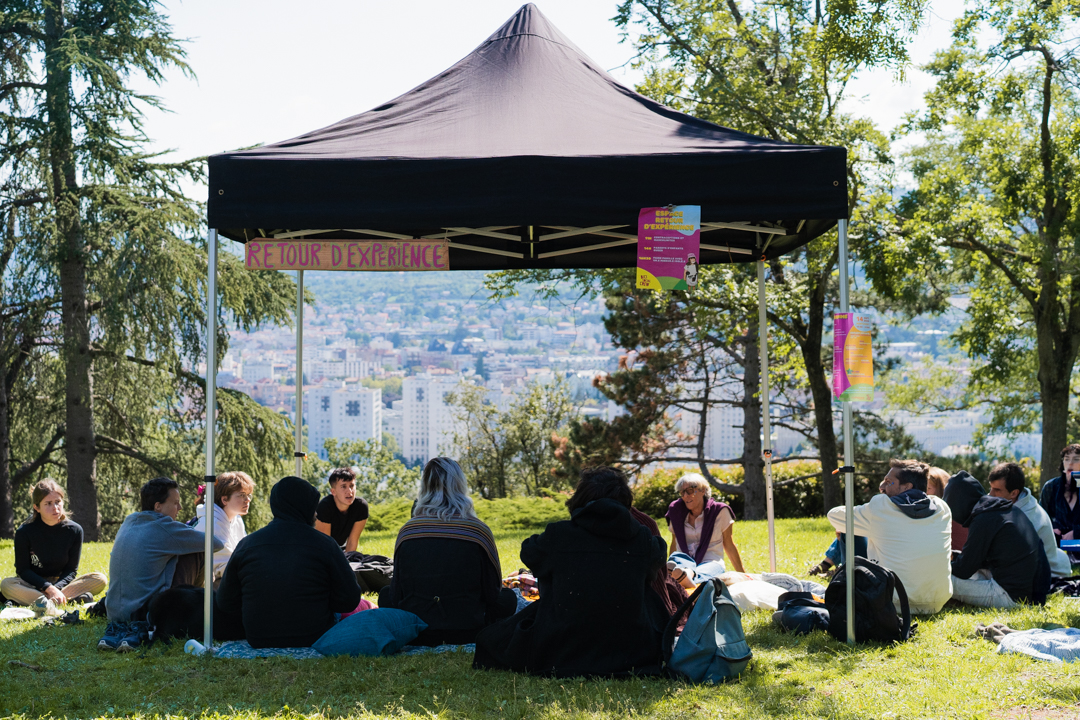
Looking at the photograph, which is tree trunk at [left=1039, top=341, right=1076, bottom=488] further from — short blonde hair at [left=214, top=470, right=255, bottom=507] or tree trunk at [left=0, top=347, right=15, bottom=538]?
tree trunk at [left=0, top=347, right=15, bottom=538]

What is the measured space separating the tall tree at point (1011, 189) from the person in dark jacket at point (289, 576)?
398 inches

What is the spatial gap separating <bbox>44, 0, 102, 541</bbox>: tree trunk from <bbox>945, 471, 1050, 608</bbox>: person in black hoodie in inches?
606

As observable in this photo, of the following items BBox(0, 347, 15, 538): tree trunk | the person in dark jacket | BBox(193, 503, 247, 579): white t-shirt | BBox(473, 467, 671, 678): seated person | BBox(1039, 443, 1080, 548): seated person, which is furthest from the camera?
BBox(0, 347, 15, 538): tree trunk

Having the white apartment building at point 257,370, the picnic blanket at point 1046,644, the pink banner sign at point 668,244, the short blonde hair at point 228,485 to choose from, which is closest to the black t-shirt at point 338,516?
the short blonde hair at point 228,485

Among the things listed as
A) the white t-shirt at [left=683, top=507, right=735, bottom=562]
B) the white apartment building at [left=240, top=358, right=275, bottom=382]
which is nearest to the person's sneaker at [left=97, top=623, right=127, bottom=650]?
the white t-shirt at [left=683, top=507, right=735, bottom=562]

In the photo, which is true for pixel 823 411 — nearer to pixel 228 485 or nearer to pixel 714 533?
pixel 714 533

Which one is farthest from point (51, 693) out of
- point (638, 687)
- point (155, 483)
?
point (638, 687)

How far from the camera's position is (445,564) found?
4.70 meters

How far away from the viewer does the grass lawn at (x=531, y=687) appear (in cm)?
370

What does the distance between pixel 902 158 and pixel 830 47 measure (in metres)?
6.69

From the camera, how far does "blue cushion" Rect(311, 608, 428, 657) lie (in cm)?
458

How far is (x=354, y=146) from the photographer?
16.2 ft

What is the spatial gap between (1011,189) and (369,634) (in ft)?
42.7

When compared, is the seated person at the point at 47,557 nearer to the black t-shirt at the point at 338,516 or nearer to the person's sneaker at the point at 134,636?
the person's sneaker at the point at 134,636
